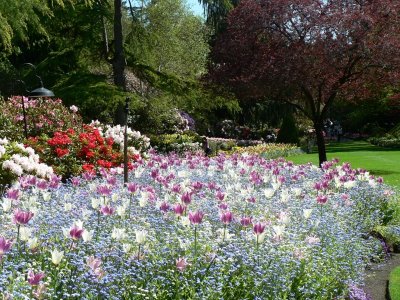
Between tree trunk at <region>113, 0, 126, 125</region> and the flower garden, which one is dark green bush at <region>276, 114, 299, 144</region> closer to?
tree trunk at <region>113, 0, 126, 125</region>

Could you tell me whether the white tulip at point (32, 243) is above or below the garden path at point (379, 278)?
above

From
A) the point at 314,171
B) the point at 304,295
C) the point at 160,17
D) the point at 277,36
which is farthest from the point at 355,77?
the point at 160,17

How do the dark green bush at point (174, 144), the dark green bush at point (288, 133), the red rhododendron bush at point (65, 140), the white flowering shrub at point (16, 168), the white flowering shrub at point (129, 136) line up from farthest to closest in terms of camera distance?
1. the dark green bush at point (288, 133)
2. the dark green bush at point (174, 144)
3. the white flowering shrub at point (129, 136)
4. the red rhododendron bush at point (65, 140)
5. the white flowering shrub at point (16, 168)

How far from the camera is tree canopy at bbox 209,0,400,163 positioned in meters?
14.8

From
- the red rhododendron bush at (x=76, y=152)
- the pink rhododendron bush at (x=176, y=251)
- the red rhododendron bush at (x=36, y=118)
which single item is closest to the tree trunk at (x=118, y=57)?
the red rhododendron bush at (x=36, y=118)

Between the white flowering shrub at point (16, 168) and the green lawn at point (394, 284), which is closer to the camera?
the green lawn at point (394, 284)

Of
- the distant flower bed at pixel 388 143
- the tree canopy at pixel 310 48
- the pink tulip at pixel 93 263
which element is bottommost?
the distant flower bed at pixel 388 143

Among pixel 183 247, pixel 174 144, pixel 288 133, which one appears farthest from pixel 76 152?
pixel 288 133

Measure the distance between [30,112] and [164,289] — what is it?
36.7 ft

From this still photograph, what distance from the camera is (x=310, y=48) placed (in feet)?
49.3

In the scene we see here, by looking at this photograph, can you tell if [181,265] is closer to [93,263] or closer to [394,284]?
[93,263]

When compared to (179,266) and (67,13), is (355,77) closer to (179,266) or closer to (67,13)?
(67,13)

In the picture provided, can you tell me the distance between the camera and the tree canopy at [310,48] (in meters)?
14.8

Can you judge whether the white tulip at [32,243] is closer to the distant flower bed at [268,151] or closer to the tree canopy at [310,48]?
the tree canopy at [310,48]
